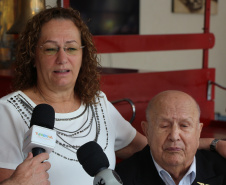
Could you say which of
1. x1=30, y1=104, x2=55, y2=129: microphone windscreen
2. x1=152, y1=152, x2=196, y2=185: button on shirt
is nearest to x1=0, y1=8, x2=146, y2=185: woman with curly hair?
x1=152, y1=152, x2=196, y2=185: button on shirt

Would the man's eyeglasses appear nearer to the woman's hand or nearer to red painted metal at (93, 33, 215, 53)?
the woman's hand

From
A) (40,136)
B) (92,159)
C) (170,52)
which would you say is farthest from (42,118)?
(170,52)

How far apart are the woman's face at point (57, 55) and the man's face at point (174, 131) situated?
40 cm

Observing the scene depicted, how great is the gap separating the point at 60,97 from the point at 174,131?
21.6 inches

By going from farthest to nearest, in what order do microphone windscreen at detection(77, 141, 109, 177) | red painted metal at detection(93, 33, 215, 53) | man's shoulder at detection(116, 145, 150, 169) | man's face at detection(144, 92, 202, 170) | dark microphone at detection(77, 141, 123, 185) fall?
red painted metal at detection(93, 33, 215, 53)
man's shoulder at detection(116, 145, 150, 169)
man's face at detection(144, 92, 202, 170)
microphone windscreen at detection(77, 141, 109, 177)
dark microphone at detection(77, 141, 123, 185)

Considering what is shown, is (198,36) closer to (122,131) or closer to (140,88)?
(140,88)

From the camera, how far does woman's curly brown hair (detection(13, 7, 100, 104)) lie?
1.77m

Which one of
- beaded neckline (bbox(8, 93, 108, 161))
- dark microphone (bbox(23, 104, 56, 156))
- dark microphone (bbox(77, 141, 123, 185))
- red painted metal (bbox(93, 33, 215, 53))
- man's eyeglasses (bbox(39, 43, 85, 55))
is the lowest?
beaded neckline (bbox(8, 93, 108, 161))

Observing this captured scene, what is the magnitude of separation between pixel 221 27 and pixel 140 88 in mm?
4171

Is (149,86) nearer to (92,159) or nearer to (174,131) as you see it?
(174,131)

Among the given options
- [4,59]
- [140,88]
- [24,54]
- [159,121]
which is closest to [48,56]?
[24,54]

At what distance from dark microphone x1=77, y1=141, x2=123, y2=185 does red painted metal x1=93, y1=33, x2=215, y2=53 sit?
159 centimetres

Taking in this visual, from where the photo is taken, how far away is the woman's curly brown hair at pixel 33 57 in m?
1.77

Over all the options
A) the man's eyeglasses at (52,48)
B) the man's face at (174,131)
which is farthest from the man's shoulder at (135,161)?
the man's eyeglasses at (52,48)
